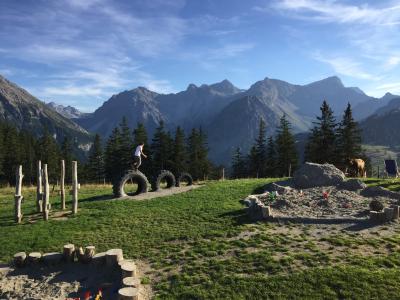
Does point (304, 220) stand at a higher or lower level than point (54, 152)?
lower

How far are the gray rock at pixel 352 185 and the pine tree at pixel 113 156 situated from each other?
59156 mm

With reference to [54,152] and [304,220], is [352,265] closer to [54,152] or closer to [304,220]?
[304,220]

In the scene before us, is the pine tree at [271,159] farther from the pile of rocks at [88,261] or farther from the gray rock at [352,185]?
the pile of rocks at [88,261]

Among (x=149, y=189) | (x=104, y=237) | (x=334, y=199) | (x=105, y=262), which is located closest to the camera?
(x=105, y=262)

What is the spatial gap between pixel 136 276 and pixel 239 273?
3.84 meters

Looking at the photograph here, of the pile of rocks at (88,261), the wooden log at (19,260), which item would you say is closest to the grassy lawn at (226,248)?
the pile of rocks at (88,261)

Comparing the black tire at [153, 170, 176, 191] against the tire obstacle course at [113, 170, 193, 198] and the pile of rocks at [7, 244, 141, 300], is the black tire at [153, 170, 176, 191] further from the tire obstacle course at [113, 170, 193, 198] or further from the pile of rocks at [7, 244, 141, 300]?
the pile of rocks at [7, 244, 141, 300]

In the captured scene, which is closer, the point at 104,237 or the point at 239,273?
the point at 239,273

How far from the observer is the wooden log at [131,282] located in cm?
1284

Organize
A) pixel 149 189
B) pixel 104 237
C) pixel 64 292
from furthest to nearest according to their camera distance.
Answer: pixel 149 189 < pixel 104 237 < pixel 64 292

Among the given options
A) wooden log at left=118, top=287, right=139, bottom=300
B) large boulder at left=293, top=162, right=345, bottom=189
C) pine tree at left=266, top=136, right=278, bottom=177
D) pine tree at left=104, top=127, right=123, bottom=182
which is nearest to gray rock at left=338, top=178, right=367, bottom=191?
large boulder at left=293, top=162, right=345, bottom=189

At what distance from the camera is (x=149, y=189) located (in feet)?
105

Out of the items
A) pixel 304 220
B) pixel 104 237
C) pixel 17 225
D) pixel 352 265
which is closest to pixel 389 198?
pixel 304 220

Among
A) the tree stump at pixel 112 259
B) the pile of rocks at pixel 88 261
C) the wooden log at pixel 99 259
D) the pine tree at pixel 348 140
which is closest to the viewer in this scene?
the pile of rocks at pixel 88 261
